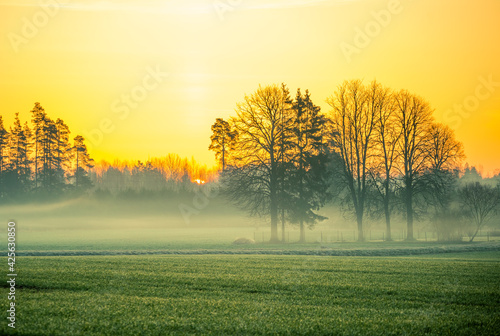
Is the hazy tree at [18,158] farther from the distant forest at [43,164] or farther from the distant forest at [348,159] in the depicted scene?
the distant forest at [348,159]

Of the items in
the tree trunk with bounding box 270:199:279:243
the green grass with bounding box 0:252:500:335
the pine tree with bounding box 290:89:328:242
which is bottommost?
the green grass with bounding box 0:252:500:335

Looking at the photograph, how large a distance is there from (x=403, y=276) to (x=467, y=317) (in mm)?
8466

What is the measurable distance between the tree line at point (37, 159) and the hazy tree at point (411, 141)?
3028 inches

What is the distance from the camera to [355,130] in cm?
5966

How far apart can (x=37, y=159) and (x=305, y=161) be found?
2888 inches

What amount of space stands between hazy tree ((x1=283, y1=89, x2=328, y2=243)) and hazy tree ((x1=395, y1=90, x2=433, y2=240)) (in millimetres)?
10374

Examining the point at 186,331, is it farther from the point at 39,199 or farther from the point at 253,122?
the point at 39,199

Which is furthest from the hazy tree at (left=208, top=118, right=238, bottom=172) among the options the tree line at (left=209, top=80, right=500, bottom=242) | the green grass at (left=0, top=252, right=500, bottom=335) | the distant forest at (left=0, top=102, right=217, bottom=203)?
the green grass at (left=0, top=252, right=500, bottom=335)

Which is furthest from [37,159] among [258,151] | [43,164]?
[258,151]

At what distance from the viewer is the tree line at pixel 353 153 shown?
5494 cm

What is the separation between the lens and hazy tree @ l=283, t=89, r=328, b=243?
5619cm

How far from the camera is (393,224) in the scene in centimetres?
9525

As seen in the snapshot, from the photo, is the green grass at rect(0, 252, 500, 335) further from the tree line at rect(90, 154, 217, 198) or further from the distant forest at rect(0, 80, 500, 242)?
the tree line at rect(90, 154, 217, 198)

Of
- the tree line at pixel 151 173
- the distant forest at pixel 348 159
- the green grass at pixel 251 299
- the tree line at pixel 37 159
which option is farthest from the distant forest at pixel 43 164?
the green grass at pixel 251 299
